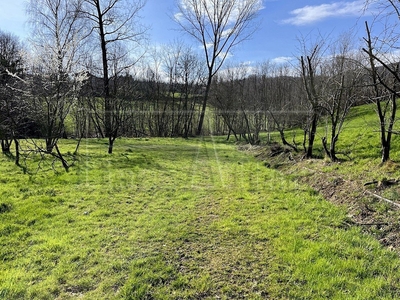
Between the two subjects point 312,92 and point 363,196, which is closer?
point 363,196

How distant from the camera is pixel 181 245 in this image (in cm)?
344

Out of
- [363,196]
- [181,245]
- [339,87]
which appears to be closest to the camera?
[181,245]

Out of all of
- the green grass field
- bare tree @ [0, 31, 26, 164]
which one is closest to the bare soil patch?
the green grass field

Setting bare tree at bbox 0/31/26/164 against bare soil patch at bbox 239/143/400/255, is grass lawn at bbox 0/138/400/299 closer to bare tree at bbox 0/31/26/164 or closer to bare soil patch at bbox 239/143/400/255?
bare soil patch at bbox 239/143/400/255

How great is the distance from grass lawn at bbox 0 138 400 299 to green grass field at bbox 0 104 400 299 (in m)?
0.01

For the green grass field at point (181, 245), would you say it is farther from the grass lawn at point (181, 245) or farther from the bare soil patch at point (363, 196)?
the bare soil patch at point (363, 196)

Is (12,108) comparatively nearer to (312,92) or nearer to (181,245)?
(181,245)

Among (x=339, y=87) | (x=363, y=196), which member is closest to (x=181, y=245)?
(x=363, y=196)

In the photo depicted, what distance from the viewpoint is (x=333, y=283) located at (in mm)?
2557

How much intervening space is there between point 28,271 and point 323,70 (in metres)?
8.91

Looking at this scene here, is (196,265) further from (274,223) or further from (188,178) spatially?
(188,178)

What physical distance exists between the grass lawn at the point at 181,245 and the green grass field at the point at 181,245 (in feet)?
0.04

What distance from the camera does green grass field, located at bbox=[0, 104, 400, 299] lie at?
2.56 metres

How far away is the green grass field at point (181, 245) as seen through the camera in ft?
8.39
